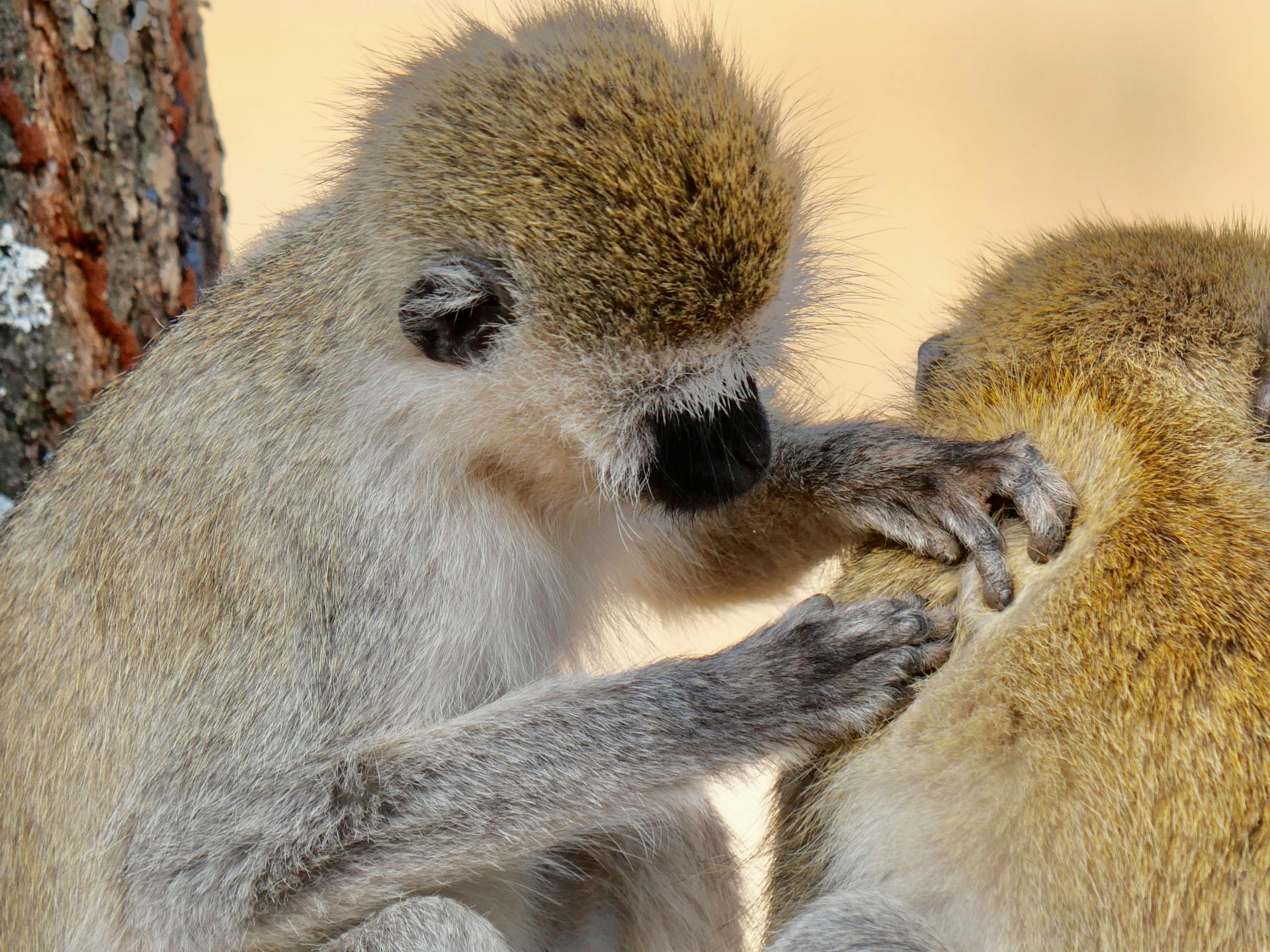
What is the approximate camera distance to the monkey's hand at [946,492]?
6.98ft

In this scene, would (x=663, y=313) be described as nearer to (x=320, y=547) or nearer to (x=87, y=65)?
(x=320, y=547)

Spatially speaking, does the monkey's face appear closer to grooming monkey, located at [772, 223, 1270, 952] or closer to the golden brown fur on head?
the golden brown fur on head

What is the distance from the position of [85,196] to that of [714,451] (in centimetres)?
166

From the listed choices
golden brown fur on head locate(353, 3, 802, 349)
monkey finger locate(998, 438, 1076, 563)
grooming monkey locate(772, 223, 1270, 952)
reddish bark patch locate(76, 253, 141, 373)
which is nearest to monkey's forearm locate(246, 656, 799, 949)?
grooming monkey locate(772, 223, 1270, 952)

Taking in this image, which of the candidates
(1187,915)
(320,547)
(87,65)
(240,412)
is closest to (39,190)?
(87,65)

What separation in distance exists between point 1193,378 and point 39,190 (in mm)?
2480

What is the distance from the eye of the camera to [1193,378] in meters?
2.13

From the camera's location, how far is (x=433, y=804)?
2436 millimetres

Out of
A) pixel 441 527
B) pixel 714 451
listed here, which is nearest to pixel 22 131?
pixel 441 527

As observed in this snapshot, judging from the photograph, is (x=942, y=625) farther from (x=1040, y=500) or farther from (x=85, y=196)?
(x=85, y=196)

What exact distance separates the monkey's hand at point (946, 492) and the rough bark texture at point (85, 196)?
1714 millimetres

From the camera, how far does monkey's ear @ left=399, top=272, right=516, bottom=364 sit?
97.2 inches

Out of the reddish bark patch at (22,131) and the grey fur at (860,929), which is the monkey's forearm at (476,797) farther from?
the reddish bark patch at (22,131)

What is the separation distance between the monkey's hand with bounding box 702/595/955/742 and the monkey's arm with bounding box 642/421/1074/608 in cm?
14
